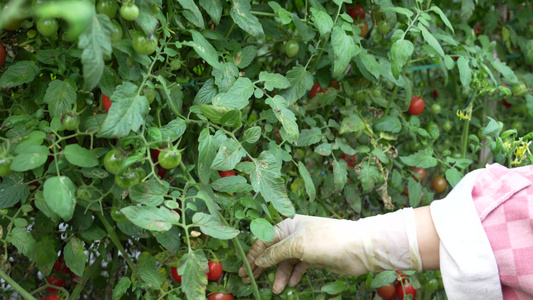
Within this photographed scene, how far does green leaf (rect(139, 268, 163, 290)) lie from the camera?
0.95m

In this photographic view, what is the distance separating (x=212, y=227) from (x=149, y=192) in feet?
0.40

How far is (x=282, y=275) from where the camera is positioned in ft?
3.67

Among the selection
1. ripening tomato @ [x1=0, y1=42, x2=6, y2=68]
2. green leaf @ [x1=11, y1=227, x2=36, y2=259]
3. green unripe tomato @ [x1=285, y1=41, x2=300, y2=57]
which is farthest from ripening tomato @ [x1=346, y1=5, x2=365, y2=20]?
green leaf @ [x1=11, y1=227, x2=36, y2=259]

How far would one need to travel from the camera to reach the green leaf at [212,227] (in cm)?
79

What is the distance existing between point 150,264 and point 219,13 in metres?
0.52

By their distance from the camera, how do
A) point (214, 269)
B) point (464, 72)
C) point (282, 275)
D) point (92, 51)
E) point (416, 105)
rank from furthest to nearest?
1. point (416, 105)
2. point (464, 72)
3. point (282, 275)
4. point (214, 269)
5. point (92, 51)

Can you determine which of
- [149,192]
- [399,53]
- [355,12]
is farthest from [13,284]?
[355,12]

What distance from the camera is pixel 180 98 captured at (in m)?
0.95

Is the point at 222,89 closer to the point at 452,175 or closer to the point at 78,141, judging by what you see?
the point at 78,141

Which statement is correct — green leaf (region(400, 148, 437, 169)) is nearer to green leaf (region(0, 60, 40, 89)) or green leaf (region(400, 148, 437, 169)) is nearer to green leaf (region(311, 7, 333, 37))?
green leaf (region(311, 7, 333, 37))

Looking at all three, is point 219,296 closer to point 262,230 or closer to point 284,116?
point 262,230

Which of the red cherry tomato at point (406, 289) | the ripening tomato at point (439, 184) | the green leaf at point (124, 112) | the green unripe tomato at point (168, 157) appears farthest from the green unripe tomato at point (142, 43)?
the ripening tomato at point (439, 184)

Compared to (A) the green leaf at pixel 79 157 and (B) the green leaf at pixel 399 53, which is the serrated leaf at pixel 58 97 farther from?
(B) the green leaf at pixel 399 53

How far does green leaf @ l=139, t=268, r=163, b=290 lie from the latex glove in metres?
0.18
